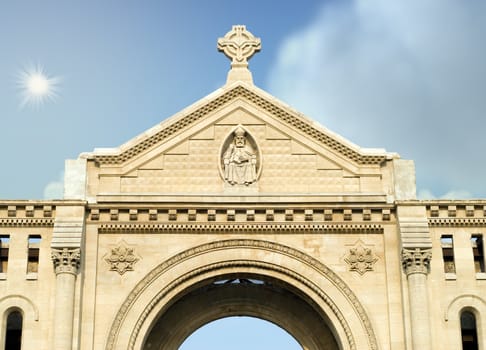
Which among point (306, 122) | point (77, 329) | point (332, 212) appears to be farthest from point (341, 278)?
point (77, 329)

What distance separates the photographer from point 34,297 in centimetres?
4372

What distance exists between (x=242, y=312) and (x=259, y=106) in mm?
7661

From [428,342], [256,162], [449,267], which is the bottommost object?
[428,342]

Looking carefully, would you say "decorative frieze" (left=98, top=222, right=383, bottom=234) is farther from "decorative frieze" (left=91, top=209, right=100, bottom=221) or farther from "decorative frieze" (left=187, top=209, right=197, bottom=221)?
"decorative frieze" (left=91, top=209, right=100, bottom=221)

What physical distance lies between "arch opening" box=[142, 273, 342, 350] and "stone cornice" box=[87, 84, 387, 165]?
17.8 feet

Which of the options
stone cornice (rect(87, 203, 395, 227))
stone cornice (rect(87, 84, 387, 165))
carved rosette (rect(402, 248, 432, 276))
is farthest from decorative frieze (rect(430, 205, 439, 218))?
stone cornice (rect(87, 84, 387, 165))

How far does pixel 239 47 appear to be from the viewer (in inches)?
1859

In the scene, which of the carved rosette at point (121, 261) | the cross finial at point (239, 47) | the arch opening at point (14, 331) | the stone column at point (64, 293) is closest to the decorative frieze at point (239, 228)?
the carved rosette at point (121, 261)

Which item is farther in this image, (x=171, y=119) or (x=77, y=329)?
(x=171, y=119)

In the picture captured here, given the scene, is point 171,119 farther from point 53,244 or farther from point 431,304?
point 431,304

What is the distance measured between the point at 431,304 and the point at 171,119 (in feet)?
35.2

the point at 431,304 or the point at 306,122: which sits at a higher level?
the point at 306,122

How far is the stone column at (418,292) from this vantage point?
42.6 meters

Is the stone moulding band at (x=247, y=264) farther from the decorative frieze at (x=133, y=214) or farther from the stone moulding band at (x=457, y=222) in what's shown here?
the stone moulding band at (x=457, y=222)
